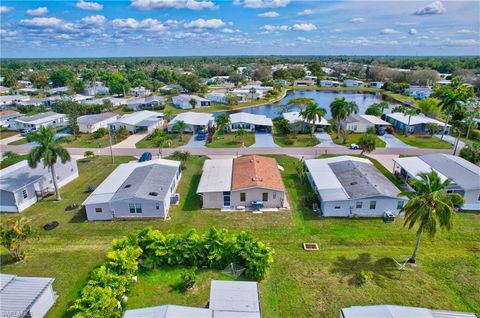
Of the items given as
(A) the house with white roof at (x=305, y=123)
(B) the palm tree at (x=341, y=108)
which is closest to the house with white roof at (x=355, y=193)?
(B) the palm tree at (x=341, y=108)

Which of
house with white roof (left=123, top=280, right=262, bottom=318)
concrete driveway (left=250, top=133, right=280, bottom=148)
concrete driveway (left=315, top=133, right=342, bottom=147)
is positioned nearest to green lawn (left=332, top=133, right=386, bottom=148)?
concrete driveway (left=315, top=133, right=342, bottom=147)

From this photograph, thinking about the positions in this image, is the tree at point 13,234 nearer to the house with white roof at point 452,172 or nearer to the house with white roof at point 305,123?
the house with white roof at point 452,172

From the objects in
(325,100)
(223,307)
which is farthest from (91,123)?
(325,100)

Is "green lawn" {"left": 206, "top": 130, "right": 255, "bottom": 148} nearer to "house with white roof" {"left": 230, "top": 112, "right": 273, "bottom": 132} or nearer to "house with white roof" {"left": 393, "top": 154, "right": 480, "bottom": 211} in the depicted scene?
"house with white roof" {"left": 230, "top": 112, "right": 273, "bottom": 132}

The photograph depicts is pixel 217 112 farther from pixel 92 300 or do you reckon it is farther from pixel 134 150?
pixel 92 300

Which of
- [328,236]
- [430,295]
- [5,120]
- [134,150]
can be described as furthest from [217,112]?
[430,295]
